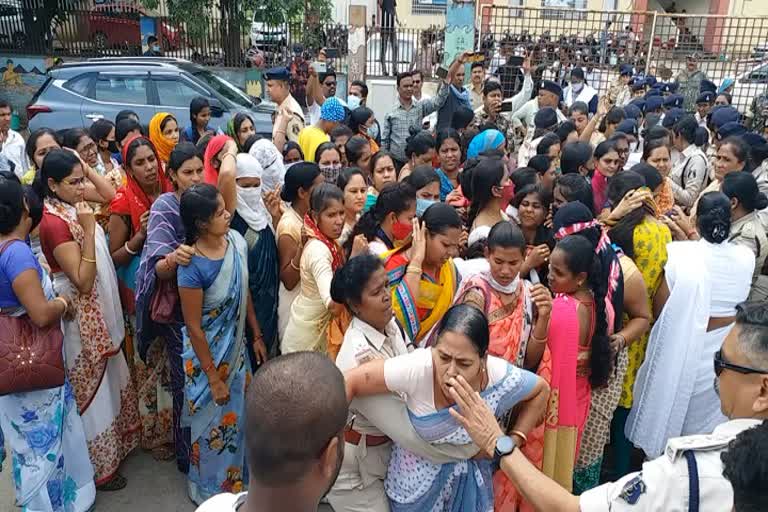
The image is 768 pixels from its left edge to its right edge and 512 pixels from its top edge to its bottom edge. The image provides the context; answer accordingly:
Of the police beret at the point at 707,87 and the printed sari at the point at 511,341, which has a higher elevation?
the police beret at the point at 707,87

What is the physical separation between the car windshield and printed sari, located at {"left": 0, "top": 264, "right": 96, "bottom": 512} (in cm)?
705

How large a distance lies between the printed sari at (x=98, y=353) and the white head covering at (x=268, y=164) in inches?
44.5

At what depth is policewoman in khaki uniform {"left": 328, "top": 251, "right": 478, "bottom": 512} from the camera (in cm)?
238

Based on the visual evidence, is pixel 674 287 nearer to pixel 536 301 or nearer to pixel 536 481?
pixel 536 301

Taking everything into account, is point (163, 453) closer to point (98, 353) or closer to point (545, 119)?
point (98, 353)

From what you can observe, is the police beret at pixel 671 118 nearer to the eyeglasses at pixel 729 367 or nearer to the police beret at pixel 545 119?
the police beret at pixel 545 119

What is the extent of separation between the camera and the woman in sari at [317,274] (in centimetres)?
313

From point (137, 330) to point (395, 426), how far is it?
1762 millimetres

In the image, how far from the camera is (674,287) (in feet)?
10.7

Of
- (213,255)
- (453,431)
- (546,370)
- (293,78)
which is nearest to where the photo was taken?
(453,431)

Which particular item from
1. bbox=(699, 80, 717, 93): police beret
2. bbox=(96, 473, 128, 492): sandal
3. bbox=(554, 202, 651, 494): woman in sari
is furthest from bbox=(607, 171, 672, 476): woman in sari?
bbox=(699, 80, 717, 93): police beret

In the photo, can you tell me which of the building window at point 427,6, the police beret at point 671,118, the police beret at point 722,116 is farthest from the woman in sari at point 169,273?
the building window at point 427,6

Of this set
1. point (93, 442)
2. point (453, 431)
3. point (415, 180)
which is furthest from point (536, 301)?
point (93, 442)

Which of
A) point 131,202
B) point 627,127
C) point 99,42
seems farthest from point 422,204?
point 99,42
